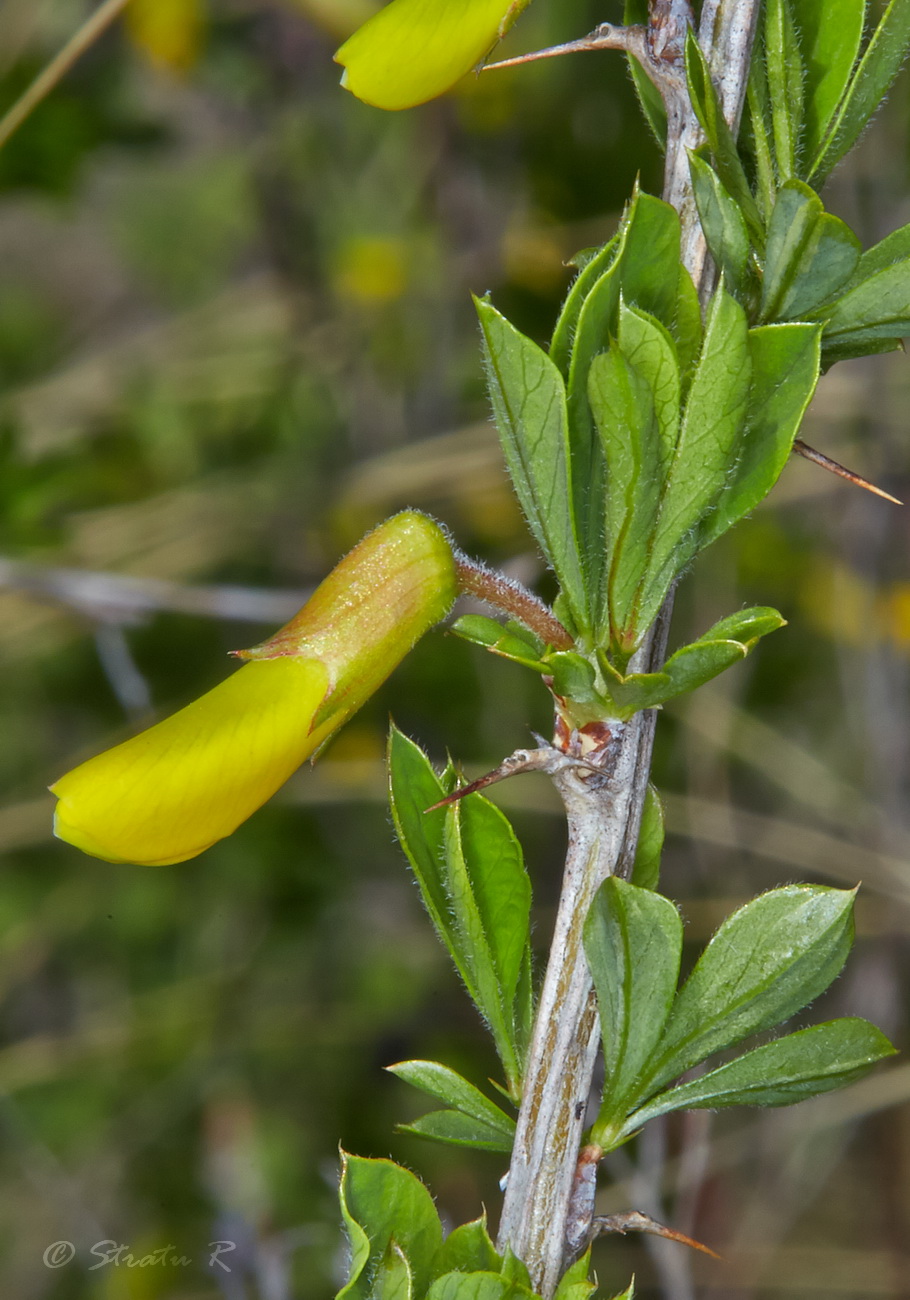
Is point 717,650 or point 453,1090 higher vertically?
point 717,650

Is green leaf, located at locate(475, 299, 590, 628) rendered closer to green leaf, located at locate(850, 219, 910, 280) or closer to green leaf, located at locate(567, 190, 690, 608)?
green leaf, located at locate(567, 190, 690, 608)

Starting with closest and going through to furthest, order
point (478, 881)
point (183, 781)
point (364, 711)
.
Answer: point (183, 781)
point (478, 881)
point (364, 711)

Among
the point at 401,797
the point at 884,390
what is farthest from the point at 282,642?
the point at 884,390

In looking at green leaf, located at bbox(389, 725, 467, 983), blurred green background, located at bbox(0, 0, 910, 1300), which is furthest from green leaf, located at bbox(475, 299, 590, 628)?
blurred green background, located at bbox(0, 0, 910, 1300)

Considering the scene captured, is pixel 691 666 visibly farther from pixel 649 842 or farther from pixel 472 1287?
pixel 472 1287

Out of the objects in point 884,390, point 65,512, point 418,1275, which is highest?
point 418,1275

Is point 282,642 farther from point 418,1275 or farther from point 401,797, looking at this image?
point 418,1275

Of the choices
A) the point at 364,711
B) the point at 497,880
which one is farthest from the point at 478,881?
the point at 364,711
